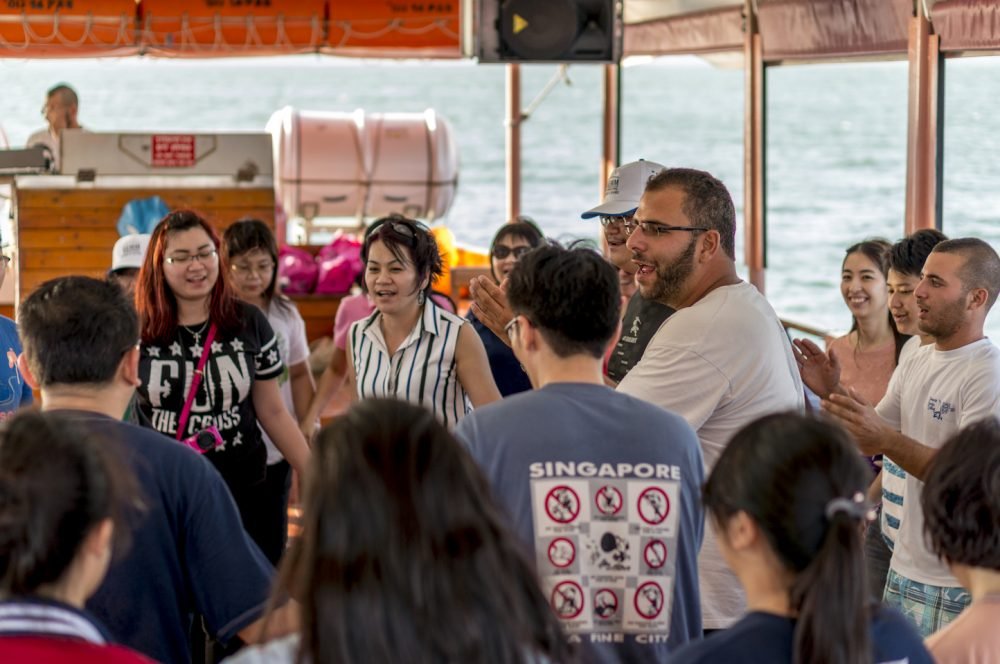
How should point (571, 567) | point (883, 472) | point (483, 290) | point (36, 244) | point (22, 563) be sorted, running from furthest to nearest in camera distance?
1. point (36, 244)
2. point (883, 472)
3. point (483, 290)
4. point (571, 567)
5. point (22, 563)

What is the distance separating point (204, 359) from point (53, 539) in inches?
79.7

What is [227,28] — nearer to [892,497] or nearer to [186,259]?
[186,259]

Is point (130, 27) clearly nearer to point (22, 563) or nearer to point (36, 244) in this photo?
point (36, 244)

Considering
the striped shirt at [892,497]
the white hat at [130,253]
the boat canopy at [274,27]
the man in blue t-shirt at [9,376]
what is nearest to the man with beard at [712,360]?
the striped shirt at [892,497]

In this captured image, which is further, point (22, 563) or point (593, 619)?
point (593, 619)

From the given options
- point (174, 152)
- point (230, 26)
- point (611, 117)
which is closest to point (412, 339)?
point (174, 152)

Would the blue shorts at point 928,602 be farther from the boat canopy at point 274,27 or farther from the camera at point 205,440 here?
the boat canopy at point 274,27

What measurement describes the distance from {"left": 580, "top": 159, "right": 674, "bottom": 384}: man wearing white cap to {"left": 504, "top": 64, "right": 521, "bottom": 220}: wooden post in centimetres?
653

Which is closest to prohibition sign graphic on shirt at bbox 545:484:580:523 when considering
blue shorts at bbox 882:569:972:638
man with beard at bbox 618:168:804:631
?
man with beard at bbox 618:168:804:631

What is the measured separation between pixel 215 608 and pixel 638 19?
8.99 m

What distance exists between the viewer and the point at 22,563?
1.55m

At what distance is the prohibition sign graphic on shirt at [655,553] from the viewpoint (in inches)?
87.0

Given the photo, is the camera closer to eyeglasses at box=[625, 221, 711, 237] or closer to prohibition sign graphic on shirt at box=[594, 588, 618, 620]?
eyeglasses at box=[625, 221, 711, 237]

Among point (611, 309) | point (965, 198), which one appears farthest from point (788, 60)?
point (965, 198)
